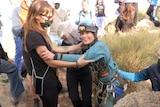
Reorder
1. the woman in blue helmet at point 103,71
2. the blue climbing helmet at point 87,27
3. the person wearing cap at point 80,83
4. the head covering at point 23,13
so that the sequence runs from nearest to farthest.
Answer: the woman in blue helmet at point 103,71, the blue climbing helmet at point 87,27, the person wearing cap at point 80,83, the head covering at point 23,13

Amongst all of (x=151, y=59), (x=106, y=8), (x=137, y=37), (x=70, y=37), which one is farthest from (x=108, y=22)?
(x=70, y=37)

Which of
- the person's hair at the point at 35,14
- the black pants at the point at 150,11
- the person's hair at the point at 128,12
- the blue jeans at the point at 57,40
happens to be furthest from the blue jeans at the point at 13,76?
the black pants at the point at 150,11

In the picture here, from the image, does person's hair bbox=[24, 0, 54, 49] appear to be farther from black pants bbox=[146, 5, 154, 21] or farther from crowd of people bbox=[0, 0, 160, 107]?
black pants bbox=[146, 5, 154, 21]

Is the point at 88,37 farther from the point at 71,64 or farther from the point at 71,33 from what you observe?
the point at 71,33

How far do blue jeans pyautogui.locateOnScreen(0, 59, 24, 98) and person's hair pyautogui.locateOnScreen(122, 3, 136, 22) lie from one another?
4350 millimetres

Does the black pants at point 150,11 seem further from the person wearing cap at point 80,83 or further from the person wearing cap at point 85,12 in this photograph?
the person wearing cap at point 80,83

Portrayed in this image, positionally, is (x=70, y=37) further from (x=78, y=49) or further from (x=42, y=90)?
(x=42, y=90)

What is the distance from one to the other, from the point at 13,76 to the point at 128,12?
15.4 feet

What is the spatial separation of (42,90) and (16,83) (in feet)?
4.26

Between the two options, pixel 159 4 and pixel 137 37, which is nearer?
pixel 137 37

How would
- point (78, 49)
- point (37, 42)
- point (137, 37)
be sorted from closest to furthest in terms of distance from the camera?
point (37, 42)
point (78, 49)
point (137, 37)

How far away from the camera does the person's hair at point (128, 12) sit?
8180 millimetres

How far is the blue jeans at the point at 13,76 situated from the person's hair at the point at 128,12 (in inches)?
171

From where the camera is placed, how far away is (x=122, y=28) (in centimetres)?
807
